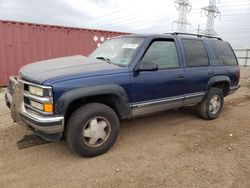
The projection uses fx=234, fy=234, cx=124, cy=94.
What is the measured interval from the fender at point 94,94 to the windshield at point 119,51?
1.66 ft

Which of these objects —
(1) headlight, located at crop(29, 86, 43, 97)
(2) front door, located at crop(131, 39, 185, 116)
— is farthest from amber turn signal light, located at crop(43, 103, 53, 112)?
(2) front door, located at crop(131, 39, 185, 116)

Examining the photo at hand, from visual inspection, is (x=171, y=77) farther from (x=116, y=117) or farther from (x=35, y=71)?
(x=35, y=71)

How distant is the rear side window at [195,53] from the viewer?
15.6 feet

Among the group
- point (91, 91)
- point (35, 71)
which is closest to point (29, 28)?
point (35, 71)

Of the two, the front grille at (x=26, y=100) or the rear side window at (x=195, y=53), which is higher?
the rear side window at (x=195, y=53)

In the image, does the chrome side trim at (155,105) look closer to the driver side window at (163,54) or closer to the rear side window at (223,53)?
the driver side window at (163,54)

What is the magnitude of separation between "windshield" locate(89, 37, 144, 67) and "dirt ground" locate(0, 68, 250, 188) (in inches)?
56.6

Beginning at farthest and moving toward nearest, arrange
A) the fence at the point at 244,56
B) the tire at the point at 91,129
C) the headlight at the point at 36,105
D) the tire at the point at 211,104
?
the fence at the point at 244,56, the tire at the point at 211,104, the tire at the point at 91,129, the headlight at the point at 36,105

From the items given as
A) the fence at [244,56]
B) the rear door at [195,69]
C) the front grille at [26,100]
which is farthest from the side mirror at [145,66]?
the fence at [244,56]

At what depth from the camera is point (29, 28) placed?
946 centimetres

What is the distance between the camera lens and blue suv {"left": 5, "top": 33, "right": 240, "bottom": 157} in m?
3.15

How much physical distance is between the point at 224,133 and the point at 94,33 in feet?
27.1

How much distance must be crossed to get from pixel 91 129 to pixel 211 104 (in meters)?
A: 3.20

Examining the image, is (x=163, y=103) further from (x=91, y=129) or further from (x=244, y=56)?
(x=244, y=56)
